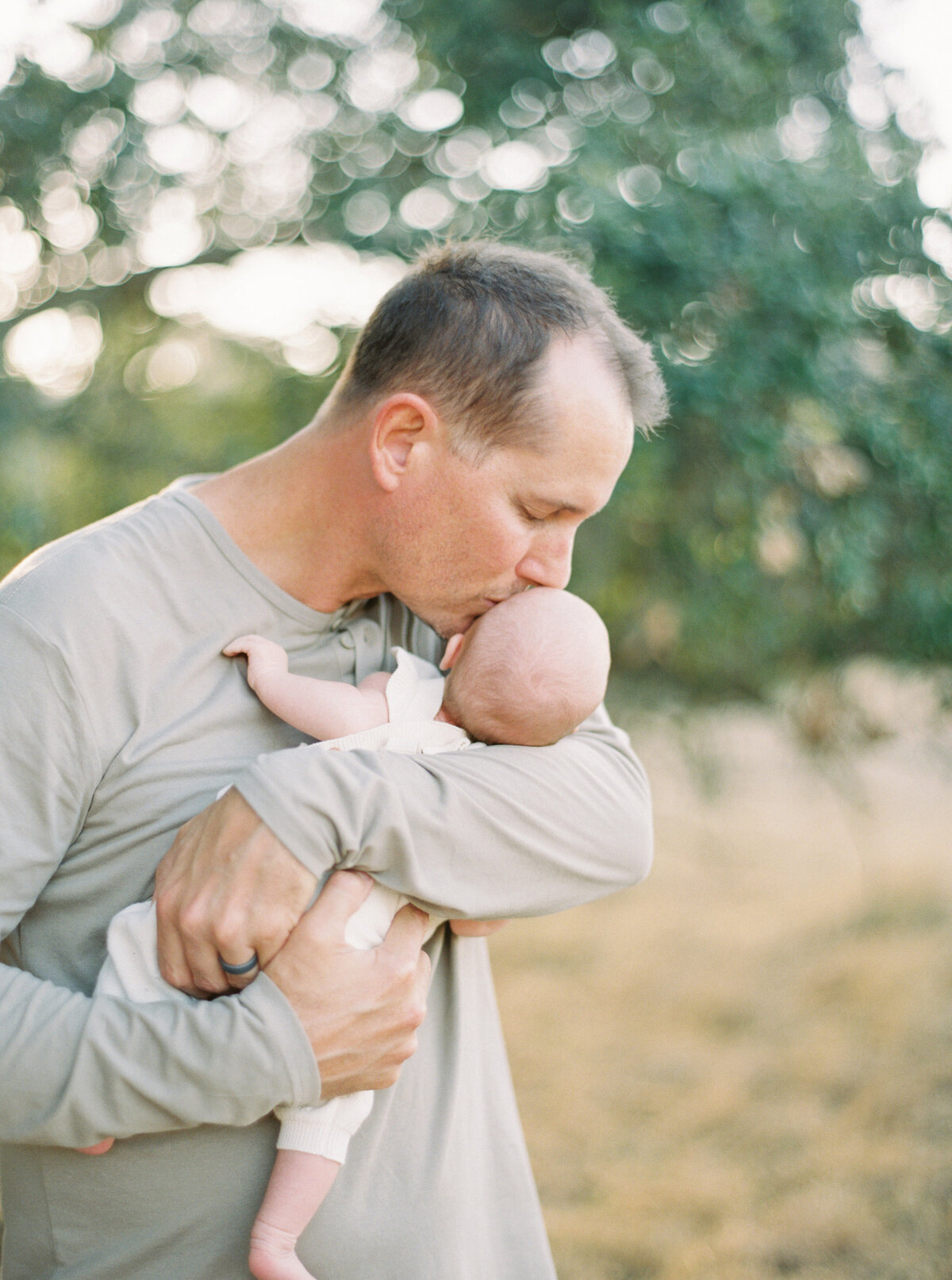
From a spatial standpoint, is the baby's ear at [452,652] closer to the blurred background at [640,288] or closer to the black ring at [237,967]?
the black ring at [237,967]

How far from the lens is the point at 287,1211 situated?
1317 millimetres

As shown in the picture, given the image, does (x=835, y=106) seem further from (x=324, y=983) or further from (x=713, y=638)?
(x=324, y=983)

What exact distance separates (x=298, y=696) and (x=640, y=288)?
149 centimetres

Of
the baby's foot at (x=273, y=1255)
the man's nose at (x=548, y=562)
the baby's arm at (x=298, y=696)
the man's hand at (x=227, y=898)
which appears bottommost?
the baby's foot at (x=273, y=1255)

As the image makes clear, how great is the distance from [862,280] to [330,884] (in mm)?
2118

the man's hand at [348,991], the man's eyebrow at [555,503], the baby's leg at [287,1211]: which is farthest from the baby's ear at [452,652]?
the baby's leg at [287,1211]

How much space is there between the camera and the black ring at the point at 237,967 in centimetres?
127

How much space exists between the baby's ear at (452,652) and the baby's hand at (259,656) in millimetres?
283

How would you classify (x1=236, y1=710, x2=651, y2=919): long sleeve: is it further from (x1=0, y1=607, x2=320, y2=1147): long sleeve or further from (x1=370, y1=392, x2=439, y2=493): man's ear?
(x1=370, y1=392, x2=439, y2=493): man's ear

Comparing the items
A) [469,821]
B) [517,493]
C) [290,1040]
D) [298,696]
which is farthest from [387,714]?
[290,1040]

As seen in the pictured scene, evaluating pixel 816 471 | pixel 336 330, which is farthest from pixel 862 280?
pixel 336 330

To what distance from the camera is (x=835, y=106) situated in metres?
2.91

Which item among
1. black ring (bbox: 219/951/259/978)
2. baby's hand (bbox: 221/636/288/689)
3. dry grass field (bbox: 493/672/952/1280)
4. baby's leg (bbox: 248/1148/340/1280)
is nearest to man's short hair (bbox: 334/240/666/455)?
baby's hand (bbox: 221/636/288/689)

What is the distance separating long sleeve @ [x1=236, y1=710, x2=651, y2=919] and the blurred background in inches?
50.4
